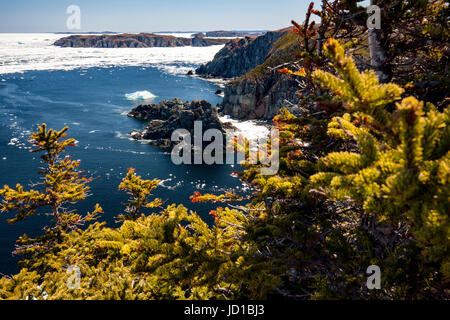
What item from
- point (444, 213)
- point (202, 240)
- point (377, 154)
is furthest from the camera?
point (202, 240)

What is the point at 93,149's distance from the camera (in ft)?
191

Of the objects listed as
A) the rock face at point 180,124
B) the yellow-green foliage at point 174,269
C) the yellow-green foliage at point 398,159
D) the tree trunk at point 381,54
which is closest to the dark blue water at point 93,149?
the rock face at point 180,124

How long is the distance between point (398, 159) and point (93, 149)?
64.0 metres

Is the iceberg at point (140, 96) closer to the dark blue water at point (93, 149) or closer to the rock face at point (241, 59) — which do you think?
the dark blue water at point (93, 149)

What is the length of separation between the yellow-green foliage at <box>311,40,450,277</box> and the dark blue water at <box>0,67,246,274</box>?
24.0m

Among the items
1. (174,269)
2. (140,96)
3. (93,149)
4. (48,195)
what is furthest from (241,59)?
(174,269)

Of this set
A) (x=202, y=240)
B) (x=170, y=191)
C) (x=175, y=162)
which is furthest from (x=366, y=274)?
(x=175, y=162)

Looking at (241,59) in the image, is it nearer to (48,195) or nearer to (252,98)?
(252,98)

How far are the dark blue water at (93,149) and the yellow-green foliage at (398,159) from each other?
78.8 ft

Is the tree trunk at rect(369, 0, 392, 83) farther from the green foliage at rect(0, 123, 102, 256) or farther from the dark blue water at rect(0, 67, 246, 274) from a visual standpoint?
the dark blue water at rect(0, 67, 246, 274)

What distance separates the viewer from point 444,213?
1.82m

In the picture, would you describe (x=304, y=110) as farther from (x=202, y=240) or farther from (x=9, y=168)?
(x=9, y=168)

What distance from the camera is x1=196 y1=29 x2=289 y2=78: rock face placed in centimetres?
17862
